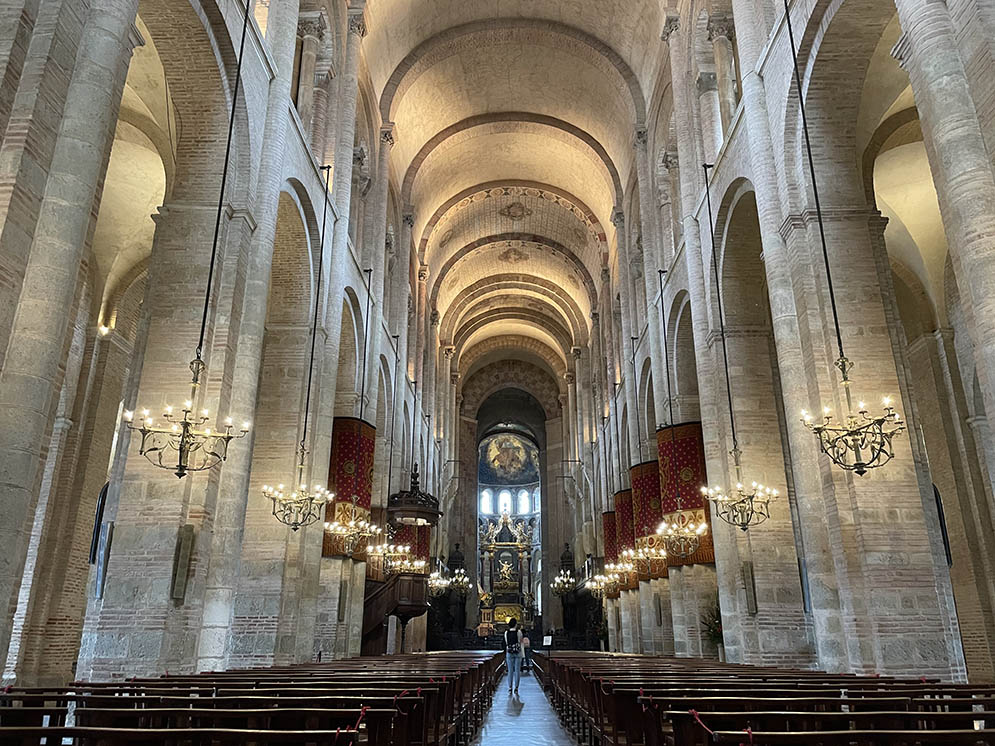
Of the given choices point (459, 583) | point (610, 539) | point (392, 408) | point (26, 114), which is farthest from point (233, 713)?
point (459, 583)

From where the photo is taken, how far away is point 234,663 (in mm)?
11273

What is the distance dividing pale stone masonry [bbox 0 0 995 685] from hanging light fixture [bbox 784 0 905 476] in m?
0.23

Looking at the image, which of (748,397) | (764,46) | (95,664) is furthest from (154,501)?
(764,46)

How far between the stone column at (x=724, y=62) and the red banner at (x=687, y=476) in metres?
6.24

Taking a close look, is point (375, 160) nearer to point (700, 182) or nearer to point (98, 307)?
point (98, 307)

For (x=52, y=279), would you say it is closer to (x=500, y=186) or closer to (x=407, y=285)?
(x=407, y=285)

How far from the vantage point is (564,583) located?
3666cm

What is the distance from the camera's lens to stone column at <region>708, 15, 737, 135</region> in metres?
14.0

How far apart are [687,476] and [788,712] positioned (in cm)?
1130

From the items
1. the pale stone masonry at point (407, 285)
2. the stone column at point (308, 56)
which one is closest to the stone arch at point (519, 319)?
the pale stone masonry at point (407, 285)

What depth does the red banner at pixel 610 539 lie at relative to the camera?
2403 centimetres

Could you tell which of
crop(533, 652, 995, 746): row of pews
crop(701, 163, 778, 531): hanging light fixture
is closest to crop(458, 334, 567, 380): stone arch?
crop(701, 163, 778, 531): hanging light fixture

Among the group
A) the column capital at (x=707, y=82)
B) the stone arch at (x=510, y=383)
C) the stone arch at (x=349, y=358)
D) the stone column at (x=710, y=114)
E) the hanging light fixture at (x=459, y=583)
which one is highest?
the stone arch at (x=510, y=383)

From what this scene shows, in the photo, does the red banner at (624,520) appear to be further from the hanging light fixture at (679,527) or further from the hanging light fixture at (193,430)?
the hanging light fixture at (193,430)
